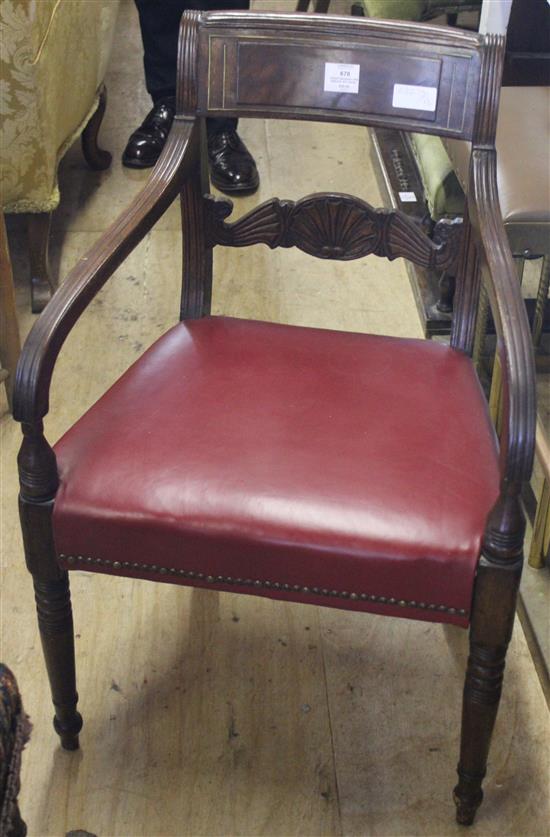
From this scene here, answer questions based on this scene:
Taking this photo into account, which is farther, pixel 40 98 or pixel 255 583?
pixel 40 98

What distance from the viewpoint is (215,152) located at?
2740 mm

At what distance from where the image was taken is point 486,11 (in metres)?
2.20

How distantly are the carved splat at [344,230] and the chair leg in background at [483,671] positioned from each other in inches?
18.6

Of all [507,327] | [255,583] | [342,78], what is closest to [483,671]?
[255,583]

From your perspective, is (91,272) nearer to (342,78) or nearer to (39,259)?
(342,78)

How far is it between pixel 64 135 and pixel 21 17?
0.41 metres

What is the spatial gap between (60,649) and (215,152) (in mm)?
1641

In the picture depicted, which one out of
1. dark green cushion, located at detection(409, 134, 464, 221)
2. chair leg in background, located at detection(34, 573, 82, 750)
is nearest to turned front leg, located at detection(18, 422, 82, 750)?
chair leg in background, located at detection(34, 573, 82, 750)

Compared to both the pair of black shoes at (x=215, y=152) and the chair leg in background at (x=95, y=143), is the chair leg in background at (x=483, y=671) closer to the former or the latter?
the pair of black shoes at (x=215, y=152)

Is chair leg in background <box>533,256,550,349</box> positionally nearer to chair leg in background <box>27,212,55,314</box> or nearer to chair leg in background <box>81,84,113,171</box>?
chair leg in background <box>27,212,55,314</box>

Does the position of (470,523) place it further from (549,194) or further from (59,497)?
(549,194)

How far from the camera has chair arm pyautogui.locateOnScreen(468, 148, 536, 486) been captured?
1.12m

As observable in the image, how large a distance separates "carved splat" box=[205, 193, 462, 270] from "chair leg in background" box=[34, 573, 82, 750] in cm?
53

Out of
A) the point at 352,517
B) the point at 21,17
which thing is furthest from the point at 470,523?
the point at 21,17
